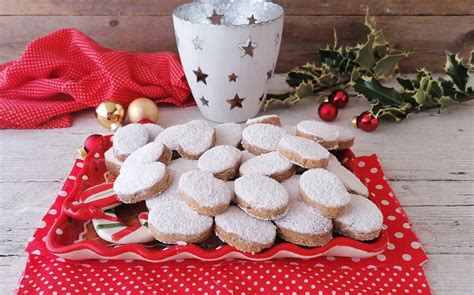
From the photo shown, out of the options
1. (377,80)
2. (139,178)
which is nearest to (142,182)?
(139,178)

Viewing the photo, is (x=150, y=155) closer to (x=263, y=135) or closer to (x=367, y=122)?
(x=263, y=135)

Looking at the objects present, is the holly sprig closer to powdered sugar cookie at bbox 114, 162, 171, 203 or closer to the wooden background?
the wooden background

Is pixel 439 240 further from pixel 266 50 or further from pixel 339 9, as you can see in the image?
pixel 339 9

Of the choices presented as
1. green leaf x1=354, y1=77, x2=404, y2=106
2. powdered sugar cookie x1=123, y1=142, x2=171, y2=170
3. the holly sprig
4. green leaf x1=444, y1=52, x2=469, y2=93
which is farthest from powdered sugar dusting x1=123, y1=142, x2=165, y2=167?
green leaf x1=444, y1=52, x2=469, y2=93

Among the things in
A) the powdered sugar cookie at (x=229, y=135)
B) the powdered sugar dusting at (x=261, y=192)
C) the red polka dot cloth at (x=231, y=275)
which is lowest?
the red polka dot cloth at (x=231, y=275)

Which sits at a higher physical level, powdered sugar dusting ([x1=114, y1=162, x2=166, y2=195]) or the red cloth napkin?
powdered sugar dusting ([x1=114, y1=162, x2=166, y2=195])


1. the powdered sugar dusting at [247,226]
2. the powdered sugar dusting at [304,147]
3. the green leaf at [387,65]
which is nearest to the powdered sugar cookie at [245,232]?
the powdered sugar dusting at [247,226]

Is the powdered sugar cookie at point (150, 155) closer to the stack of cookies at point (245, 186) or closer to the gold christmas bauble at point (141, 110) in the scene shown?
the stack of cookies at point (245, 186)
